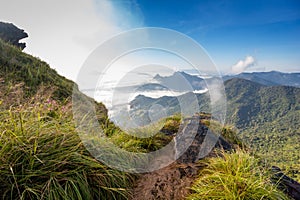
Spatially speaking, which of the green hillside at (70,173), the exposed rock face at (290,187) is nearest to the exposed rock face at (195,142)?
the green hillside at (70,173)

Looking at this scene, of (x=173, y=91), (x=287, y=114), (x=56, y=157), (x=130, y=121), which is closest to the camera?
(x=56, y=157)

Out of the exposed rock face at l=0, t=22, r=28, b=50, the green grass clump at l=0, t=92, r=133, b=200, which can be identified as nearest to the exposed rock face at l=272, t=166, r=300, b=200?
the green grass clump at l=0, t=92, r=133, b=200

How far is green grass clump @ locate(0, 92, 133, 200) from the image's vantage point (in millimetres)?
2475

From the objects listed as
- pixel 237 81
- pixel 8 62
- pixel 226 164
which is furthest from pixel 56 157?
pixel 237 81

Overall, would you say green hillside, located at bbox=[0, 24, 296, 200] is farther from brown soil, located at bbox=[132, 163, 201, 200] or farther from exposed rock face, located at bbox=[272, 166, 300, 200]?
exposed rock face, located at bbox=[272, 166, 300, 200]

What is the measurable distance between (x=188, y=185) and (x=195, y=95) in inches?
75.3

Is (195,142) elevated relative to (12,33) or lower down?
lower down

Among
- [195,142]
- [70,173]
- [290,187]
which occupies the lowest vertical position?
[290,187]

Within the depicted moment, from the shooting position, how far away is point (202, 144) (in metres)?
4.77

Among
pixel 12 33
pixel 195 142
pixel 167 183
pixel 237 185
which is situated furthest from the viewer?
pixel 12 33

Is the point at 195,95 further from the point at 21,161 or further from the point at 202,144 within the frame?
the point at 21,161

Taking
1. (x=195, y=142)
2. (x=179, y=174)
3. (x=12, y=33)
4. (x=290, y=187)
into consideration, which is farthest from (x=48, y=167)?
(x=12, y=33)

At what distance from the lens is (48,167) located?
106 inches

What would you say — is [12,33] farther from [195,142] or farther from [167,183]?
[167,183]
